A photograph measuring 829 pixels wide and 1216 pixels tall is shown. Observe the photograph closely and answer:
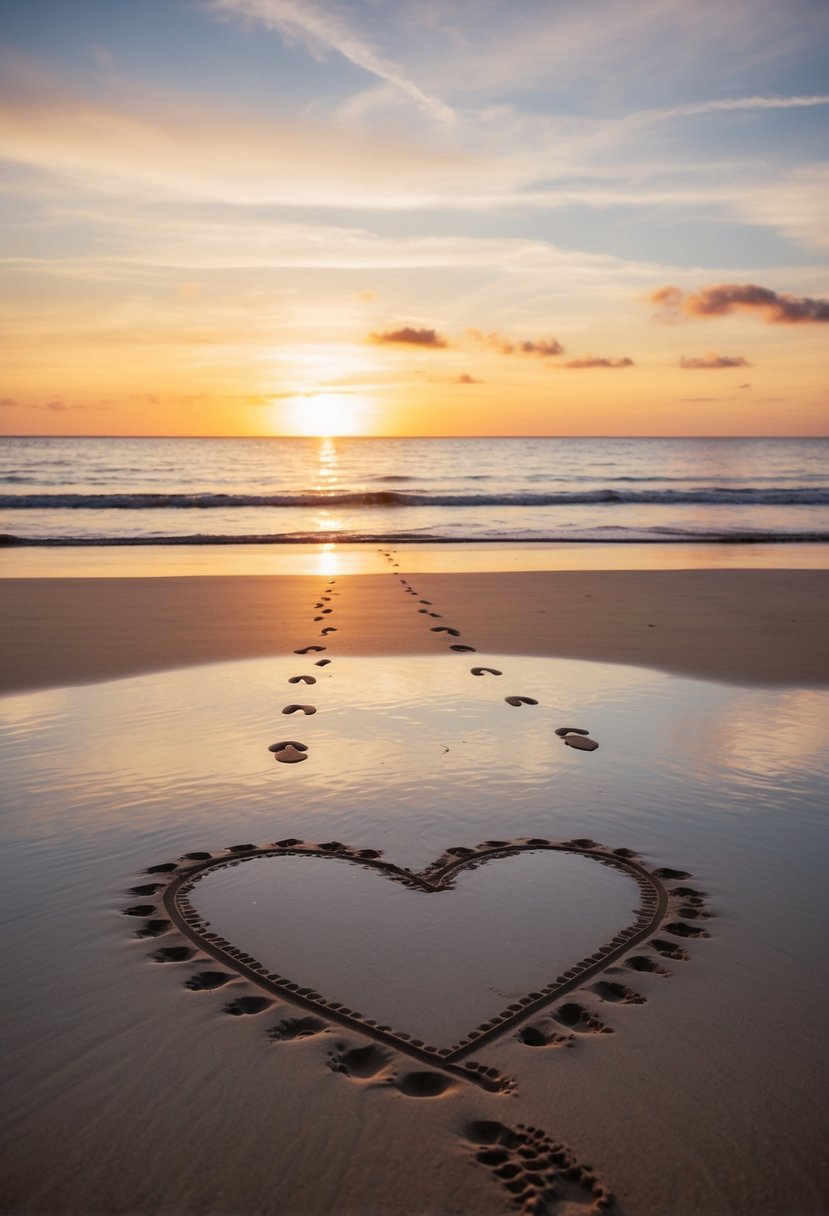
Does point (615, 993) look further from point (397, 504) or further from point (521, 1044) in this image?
point (397, 504)

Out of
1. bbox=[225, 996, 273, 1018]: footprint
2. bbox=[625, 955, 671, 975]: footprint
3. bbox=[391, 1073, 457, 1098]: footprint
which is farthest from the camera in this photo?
bbox=[625, 955, 671, 975]: footprint

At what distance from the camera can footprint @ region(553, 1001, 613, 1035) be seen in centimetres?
246

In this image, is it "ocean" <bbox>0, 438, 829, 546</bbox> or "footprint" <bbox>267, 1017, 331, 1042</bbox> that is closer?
"footprint" <bbox>267, 1017, 331, 1042</bbox>

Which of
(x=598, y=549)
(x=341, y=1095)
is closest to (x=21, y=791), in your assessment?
(x=341, y=1095)

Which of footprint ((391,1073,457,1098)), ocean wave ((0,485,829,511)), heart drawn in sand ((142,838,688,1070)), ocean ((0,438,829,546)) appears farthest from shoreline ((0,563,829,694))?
ocean wave ((0,485,829,511))

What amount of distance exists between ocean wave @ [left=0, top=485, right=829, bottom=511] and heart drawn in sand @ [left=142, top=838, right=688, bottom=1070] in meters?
23.5

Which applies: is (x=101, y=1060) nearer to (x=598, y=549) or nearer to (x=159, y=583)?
(x=159, y=583)

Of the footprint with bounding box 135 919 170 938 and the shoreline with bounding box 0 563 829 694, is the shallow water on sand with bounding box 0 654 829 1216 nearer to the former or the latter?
the footprint with bounding box 135 919 170 938

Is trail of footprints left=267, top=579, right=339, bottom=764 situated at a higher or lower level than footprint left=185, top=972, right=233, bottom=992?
lower

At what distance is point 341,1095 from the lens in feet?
7.22

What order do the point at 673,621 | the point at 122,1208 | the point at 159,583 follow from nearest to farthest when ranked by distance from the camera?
the point at 122,1208, the point at 673,621, the point at 159,583

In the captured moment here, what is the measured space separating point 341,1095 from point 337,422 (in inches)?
5744

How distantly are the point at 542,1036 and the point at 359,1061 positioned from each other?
0.48 m

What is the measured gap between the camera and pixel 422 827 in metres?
3.86
